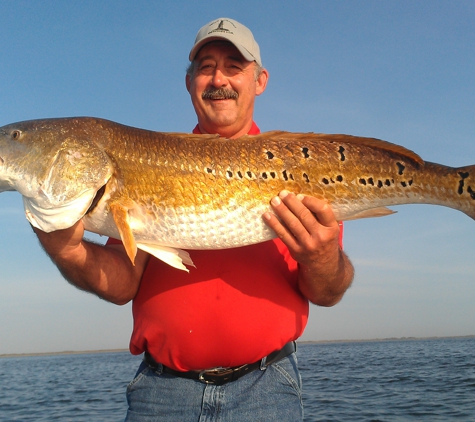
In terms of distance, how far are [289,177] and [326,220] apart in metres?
0.47

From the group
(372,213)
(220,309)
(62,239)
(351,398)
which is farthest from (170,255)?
(351,398)

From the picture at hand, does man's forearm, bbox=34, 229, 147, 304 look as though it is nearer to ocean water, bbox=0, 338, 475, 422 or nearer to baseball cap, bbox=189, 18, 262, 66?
baseball cap, bbox=189, 18, 262, 66

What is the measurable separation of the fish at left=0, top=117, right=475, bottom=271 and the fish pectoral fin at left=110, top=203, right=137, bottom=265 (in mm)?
11

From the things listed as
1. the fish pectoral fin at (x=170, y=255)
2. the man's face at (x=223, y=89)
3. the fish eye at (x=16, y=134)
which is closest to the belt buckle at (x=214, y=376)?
the fish pectoral fin at (x=170, y=255)

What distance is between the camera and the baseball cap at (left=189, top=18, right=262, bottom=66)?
4410 millimetres

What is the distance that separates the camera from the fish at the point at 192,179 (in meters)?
3.57

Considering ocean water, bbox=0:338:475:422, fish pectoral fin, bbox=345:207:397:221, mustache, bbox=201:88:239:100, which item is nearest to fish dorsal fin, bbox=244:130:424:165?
fish pectoral fin, bbox=345:207:397:221

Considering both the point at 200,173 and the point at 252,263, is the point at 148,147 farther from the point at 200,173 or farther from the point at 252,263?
the point at 252,263

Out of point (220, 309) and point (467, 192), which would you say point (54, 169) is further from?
point (467, 192)

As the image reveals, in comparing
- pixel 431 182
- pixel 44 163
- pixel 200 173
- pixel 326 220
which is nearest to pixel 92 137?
pixel 44 163

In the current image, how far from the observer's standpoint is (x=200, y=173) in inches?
147

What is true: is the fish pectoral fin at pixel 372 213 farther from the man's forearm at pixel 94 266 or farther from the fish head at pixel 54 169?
the fish head at pixel 54 169

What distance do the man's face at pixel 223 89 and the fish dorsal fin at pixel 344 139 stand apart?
0.65 meters

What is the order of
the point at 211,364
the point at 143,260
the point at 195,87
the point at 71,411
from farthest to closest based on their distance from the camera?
1. the point at 71,411
2. the point at 195,87
3. the point at 143,260
4. the point at 211,364
